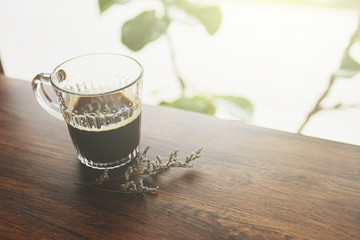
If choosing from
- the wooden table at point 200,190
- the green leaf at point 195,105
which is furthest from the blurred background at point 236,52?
the wooden table at point 200,190

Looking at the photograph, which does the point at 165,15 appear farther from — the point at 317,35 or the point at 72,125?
the point at 317,35

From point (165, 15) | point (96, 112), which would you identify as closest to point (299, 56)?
point (165, 15)

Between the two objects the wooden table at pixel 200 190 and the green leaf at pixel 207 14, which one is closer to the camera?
the wooden table at pixel 200 190

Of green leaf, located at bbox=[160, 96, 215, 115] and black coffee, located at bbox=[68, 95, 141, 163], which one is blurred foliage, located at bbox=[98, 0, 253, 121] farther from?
black coffee, located at bbox=[68, 95, 141, 163]

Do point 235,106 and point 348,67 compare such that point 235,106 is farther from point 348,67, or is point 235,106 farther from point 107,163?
point 107,163

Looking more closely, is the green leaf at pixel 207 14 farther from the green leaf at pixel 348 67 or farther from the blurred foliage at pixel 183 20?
the green leaf at pixel 348 67

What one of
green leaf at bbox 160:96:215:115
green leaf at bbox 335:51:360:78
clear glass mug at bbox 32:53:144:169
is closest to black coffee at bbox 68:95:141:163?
clear glass mug at bbox 32:53:144:169

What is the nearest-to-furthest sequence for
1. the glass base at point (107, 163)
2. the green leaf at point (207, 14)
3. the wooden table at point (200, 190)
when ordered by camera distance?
the wooden table at point (200, 190) → the glass base at point (107, 163) → the green leaf at point (207, 14)
